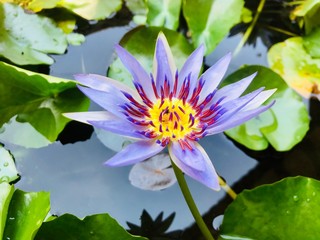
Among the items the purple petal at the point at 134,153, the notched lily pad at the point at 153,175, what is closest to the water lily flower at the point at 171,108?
the purple petal at the point at 134,153

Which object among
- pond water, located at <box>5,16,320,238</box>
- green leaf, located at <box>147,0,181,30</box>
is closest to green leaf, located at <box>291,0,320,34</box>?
pond water, located at <box>5,16,320,238</box>

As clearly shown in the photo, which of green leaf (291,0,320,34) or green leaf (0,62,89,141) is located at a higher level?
green leaf (291,0,320,34)

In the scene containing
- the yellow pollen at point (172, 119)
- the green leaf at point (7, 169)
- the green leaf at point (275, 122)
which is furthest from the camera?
the green leaf at point (275, 122)

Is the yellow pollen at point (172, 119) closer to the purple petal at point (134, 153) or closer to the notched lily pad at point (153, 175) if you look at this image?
the purple petal at point (134, 153)

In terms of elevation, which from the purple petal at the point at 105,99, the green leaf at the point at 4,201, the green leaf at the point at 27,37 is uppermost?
the purple petal at the point at 105,99

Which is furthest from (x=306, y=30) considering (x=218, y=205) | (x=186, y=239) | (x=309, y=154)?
(x=186, y=239)

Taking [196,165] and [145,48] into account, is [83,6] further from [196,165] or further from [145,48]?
[196,165]

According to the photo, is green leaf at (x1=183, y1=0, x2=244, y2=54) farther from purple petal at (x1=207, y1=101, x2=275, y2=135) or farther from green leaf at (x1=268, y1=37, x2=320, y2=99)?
purple petal at (x1=207, y1=101, x2=275, y2=135)
